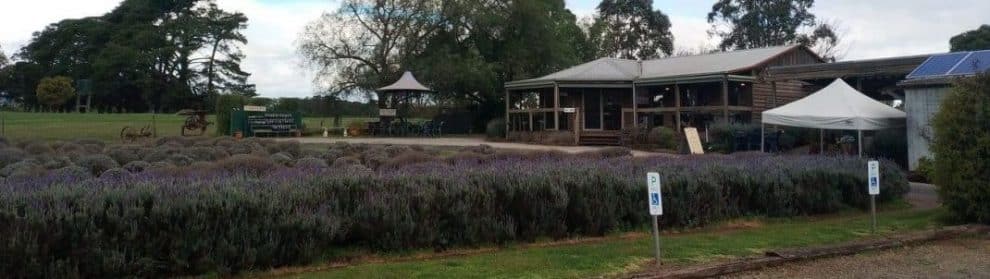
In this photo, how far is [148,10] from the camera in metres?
63.6

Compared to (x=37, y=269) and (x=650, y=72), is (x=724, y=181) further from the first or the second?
(x=650, y=72)

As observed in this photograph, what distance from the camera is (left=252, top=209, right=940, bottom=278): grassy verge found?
6.89m

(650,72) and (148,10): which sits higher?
(148,10)

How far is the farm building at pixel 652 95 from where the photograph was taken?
102 ft

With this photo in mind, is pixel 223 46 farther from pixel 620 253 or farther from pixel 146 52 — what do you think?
pixel 620 253

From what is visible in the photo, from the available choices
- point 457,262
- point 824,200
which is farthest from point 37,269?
point 824,200

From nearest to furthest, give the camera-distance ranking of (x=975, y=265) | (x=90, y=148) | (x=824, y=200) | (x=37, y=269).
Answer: (x=37, y=269) < (x=975, y=265) < (x=824, y=200) < (x=90, y=148)

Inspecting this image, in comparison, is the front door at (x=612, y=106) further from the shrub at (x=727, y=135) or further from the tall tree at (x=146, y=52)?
the tall tree at (x=146, y=52)

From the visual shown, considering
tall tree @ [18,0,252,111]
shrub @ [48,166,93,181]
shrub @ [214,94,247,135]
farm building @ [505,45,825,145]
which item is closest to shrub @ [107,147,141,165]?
shrub @ [48,166,93,181]

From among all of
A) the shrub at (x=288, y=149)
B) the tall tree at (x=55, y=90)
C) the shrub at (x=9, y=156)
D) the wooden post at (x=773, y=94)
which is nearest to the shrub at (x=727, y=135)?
the wooden post at (x=773, y=94)

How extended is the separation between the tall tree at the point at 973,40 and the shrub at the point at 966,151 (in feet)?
157

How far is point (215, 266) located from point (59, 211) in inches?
50.2

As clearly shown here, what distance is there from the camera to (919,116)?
16.9m

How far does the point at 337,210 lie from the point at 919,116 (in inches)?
556
